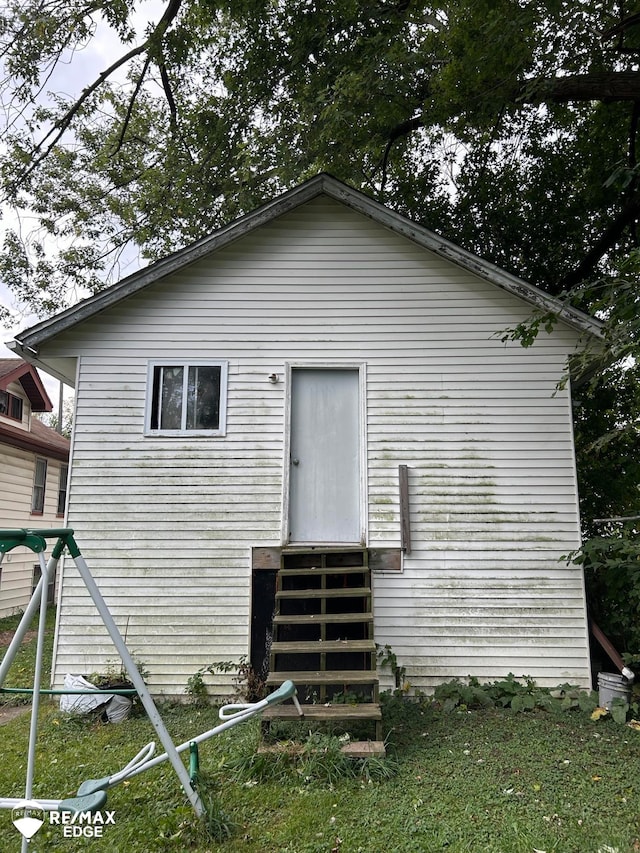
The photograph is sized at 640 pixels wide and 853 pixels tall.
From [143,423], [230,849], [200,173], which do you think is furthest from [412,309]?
[200,173]

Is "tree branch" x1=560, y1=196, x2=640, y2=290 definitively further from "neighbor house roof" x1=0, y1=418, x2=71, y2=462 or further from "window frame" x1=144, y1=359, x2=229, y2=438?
"neighbor house roof" x1=0, y1=418, x2=71, y2=462

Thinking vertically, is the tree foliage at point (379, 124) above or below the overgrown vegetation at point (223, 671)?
above

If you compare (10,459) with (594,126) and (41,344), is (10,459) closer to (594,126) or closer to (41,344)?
(41,344)

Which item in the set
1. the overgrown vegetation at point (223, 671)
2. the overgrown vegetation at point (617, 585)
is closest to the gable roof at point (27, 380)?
the overgrown vegetation at point (223, 671)

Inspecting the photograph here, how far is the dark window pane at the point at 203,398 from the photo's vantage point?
6418 millimetres

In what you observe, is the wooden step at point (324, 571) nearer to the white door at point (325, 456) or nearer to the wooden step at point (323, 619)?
the wooden step at point (323, 619)

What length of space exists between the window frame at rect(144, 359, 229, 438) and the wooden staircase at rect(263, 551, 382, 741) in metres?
1.76

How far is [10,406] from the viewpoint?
13.0 meters

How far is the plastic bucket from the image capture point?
17.7ft

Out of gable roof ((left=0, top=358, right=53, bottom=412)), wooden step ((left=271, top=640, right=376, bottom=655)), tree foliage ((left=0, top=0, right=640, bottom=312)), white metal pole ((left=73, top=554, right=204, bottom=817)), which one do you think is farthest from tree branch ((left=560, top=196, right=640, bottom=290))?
gable roof ((left=0, top=358, right=53, bottom=412))

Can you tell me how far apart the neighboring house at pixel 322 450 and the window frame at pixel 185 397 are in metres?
0.03

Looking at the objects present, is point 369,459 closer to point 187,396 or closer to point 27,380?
point 187,396

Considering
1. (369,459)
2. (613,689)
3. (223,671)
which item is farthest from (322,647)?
(613,689)

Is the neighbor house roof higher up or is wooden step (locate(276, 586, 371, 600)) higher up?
the neighbor house roof
